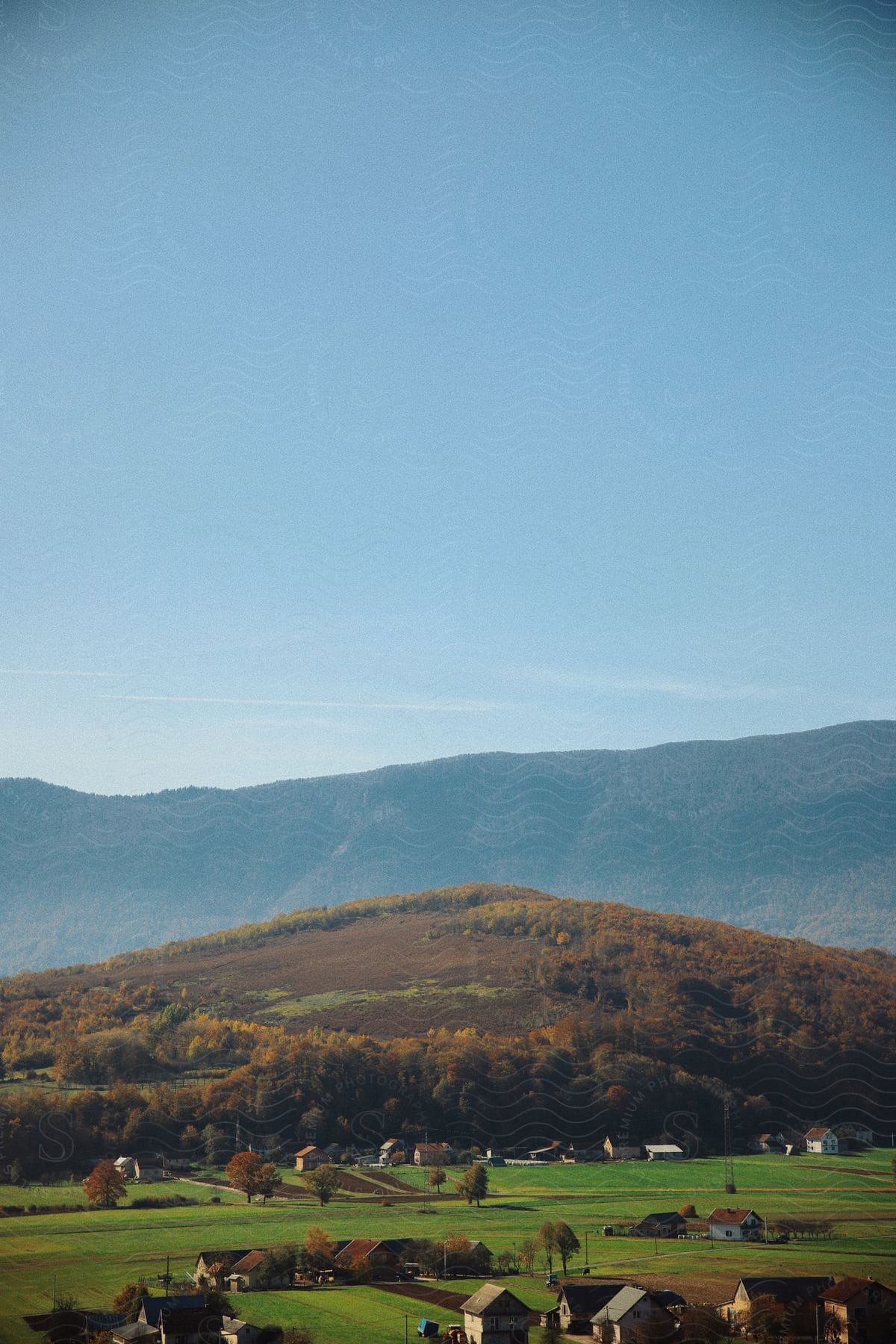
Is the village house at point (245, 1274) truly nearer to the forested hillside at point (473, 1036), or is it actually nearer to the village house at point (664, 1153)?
the forested hillside at point (473, 1036)

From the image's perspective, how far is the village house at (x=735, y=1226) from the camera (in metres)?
28.6

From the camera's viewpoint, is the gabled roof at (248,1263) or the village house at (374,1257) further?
the village house at (374,1257)

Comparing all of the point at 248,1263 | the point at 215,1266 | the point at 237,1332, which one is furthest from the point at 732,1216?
the point at 237,1332

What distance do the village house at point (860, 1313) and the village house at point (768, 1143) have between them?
79.7 ft

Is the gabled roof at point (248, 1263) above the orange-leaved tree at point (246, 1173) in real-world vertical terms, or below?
below

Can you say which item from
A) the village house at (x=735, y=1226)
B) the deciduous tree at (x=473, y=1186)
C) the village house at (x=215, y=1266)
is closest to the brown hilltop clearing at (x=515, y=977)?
the deciduous tree at (x=473, y=1186)

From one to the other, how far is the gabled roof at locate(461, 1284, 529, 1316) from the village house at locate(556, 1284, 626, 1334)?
32.8 inches

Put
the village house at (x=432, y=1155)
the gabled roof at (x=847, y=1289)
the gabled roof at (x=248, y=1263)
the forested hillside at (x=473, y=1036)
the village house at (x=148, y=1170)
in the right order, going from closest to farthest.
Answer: the gabled roof at (x=847, y=1289), the gabled roof at (x=248, y=1263), the village house at (x=148, y=1170), the village house at (x=432, y=1155), the forested hillside at (x=473, y=1036)

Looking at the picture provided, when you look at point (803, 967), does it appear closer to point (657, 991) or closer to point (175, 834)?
point (657, 991)

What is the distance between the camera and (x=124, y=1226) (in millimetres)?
29562

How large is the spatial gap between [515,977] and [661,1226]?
42.0 m

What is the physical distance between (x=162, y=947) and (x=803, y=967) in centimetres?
4829

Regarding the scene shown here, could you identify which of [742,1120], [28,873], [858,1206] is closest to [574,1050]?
[742,1120]

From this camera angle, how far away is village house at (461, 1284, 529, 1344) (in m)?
20.4
